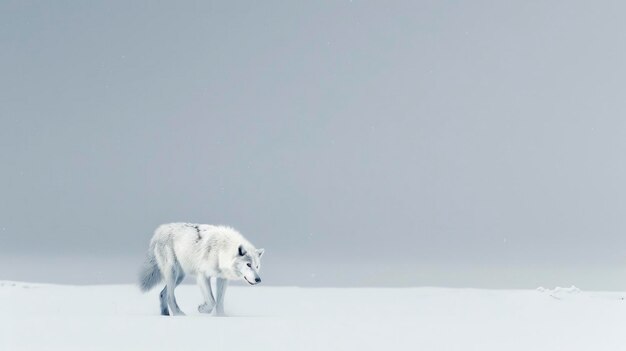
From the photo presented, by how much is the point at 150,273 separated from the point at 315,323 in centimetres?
407

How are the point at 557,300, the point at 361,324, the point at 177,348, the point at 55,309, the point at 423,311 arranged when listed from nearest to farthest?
the point at 177,348
the point at 361,324
the point at 55,309
the point at 423,311
the point at 557,300

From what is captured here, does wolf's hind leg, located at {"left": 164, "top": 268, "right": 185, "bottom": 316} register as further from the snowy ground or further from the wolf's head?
the wolf's head

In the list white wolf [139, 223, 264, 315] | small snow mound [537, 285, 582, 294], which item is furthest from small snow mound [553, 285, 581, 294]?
white wolf [139, 223, 264, 315]

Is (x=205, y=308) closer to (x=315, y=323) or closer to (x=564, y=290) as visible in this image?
(x=315, y=323)

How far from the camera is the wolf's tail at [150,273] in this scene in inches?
521

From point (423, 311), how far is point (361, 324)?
4.31 m

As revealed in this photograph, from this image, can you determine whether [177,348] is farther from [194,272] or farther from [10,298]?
[10,298]

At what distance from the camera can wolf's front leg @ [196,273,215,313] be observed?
1216cm

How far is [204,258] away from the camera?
12.2 metres

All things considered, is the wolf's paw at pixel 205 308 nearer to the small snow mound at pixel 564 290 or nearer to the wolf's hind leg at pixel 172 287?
the wolf's hind leg at pixel 172 287

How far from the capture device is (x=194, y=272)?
12.4 m

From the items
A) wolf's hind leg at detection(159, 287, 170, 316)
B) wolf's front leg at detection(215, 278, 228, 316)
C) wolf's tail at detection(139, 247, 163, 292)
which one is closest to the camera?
wolf's front leg at detection(215, 278, 228, 316)

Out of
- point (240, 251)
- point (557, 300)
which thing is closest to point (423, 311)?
point (557, 300)

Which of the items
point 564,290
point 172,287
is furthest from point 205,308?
point 564,290
